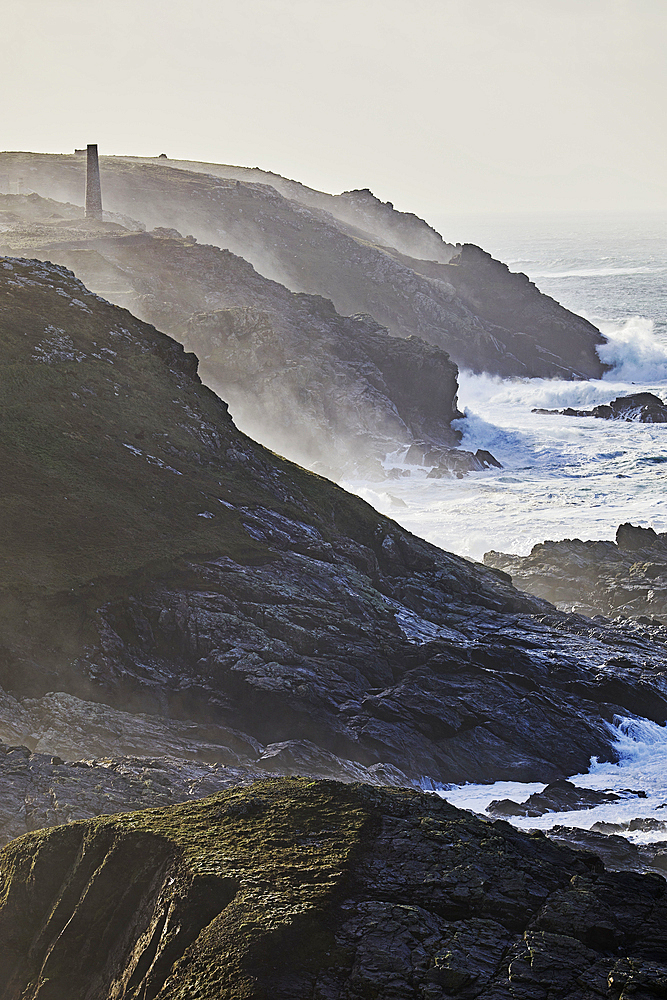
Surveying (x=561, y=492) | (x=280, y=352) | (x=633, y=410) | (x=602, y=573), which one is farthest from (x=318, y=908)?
(x=633, y=410)

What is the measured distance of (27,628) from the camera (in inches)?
1038

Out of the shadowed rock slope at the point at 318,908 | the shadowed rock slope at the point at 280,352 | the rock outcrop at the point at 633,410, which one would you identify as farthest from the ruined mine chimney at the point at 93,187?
the shadowed rock slope at the point at 318,908

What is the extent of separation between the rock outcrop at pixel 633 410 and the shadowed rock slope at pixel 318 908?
81.6 meters

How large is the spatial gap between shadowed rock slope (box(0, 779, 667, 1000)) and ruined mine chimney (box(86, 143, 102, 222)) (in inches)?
3797

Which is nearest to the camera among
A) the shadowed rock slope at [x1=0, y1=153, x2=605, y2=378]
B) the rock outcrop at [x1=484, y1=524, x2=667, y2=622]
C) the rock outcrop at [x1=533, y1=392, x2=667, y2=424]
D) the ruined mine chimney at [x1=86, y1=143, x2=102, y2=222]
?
the rock outcrop at [x1=484, y1=524, x2=667, y2=622]

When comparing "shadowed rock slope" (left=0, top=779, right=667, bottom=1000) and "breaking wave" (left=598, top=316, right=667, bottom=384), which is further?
Result: "breaking wave" (left=598, top=316, right=667, bottom=384)

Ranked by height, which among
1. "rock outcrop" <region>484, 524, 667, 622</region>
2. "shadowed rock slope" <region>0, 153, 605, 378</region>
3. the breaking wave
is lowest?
"rock outcrop" <region>484, 524, 667, 622</region>

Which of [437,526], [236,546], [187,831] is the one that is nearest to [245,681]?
[236,546]

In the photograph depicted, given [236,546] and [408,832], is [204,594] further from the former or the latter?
[408,832]

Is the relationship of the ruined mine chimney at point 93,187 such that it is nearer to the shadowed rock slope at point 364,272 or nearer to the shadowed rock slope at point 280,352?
the shadowed rock slope at point 280,352

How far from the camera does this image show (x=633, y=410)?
91.4 metres

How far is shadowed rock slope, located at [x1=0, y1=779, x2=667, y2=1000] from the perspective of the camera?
10453mm

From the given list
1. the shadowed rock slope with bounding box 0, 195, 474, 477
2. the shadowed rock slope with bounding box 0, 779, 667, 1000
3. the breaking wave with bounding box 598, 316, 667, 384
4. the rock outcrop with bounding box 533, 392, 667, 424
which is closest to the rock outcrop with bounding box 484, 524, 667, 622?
the shadowed rock slope with bounding box 0, 195, 474, 477

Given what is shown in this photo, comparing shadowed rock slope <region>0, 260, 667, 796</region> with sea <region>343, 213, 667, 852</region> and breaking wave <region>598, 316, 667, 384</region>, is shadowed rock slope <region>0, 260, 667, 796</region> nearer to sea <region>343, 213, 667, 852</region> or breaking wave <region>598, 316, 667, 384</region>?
sea <region>343, 213, 667, 852</region>
